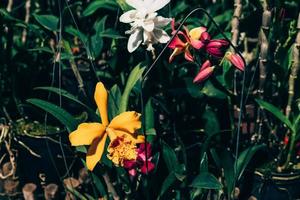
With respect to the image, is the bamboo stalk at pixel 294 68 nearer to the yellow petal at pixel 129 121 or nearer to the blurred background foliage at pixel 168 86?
the blurred background foliage at pixel 168 86

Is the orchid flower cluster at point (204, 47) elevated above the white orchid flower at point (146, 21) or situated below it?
below

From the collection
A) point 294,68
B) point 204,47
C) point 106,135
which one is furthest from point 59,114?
point 294,68

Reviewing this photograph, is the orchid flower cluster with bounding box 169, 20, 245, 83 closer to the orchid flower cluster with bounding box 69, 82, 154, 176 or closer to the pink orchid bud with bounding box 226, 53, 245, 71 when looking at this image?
the pink orchid bud with bounding box 226, 53, 245, 71

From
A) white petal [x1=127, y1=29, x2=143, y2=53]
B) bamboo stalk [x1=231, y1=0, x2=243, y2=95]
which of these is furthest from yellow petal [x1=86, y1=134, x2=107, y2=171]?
bamboo stalk [x1=231, y1=0, x2=243, y2=95]

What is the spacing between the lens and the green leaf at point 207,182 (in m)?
1.32

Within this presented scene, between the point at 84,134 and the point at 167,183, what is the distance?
333 millimetres

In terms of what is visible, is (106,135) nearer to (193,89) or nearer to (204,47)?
(204,47)

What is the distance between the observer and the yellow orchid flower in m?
1.20

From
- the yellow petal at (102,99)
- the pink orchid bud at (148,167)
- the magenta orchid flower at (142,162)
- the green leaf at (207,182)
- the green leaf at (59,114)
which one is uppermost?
the yellow petal at (102,99)

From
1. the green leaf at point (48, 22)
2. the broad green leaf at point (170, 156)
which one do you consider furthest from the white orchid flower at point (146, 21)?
the green leaf at point (48, 22)

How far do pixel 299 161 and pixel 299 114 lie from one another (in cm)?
20

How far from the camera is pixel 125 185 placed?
145 centimetres

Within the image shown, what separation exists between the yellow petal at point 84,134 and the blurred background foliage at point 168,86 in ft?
0.70

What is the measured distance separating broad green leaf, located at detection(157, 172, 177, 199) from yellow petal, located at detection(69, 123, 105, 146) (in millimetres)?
291
